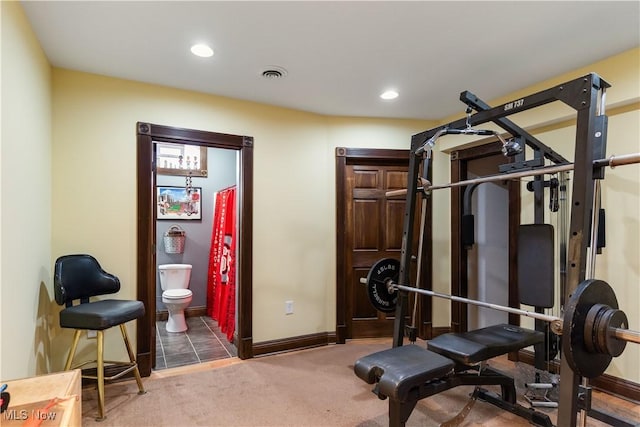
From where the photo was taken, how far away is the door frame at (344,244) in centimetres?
364

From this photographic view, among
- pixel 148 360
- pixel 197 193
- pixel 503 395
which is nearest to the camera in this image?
pixel 503 395

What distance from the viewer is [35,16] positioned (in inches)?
75.1

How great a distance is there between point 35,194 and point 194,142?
1.20 m

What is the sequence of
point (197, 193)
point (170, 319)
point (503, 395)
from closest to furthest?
→ 1. point (503, 395)
2. point (170, 319)
3. point (197, 193)

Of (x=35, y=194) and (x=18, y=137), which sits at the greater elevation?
(x=18, y=137)

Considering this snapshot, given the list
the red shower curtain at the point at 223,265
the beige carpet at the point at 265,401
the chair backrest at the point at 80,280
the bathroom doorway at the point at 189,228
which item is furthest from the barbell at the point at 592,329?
the bathroom doorway at the point at 189,228

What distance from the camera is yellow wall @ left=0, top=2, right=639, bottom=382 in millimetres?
1837

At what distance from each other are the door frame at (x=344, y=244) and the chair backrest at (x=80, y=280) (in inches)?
79.7

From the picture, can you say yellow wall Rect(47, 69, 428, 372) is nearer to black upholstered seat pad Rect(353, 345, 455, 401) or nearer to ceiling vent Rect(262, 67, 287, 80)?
ceiling vent Rect(262, 67, 287, 80)

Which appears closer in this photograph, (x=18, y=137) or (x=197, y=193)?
(x=18, y=137)

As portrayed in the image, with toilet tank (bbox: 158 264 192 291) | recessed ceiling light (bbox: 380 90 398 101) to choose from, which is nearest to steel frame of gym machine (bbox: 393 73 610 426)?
recessed ceiling light (bbox: 380 90 398 101)

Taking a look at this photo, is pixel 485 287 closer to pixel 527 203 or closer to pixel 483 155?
pixel 527 203

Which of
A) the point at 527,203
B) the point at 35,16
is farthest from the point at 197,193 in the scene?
the point at 527,203

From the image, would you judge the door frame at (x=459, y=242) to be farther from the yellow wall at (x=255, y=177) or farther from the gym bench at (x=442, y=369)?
the gym bench at (x=442, y=369)
